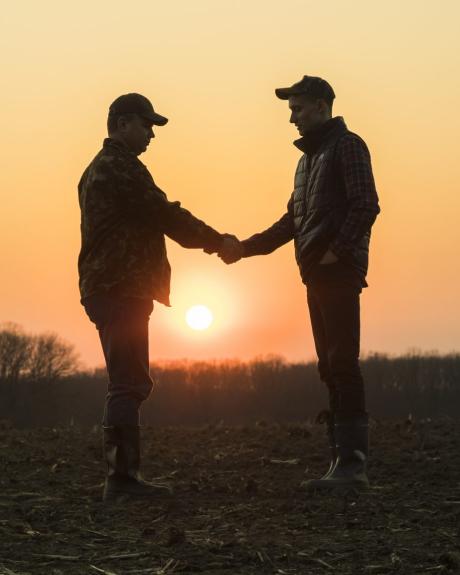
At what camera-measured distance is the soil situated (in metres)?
4.05

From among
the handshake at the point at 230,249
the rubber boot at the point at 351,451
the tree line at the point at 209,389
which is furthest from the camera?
the tree line at the point at 209,389

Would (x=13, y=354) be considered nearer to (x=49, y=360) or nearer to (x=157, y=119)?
(x=49, y=360)

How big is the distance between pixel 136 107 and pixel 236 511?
2968 millimetres

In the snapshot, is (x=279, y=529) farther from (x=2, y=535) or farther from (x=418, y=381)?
(x=418, y=381)

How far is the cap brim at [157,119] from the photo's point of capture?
6.31 m

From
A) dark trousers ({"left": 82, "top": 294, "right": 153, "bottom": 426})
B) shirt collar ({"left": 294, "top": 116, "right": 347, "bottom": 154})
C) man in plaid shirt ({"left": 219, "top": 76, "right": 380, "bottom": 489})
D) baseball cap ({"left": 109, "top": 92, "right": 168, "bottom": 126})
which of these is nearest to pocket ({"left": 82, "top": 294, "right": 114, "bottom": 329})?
dark trousers ({"left": 82, "top": 294, "right": 153, "bottom": 426})

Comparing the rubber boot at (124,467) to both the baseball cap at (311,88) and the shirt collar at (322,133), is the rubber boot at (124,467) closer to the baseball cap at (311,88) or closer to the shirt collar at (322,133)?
the shirt collar at (322,133)

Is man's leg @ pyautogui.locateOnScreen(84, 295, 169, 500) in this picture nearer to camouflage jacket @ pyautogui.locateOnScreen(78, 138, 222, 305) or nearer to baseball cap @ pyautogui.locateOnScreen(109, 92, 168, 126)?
camouflage jacket @ pyautogui.locateOnScreen(78, 138, 222, 305)

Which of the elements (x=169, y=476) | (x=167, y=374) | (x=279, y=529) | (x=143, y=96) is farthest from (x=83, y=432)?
(x=167, y=374)

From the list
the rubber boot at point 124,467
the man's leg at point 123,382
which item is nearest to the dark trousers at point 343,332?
the man's leg at point 123,382

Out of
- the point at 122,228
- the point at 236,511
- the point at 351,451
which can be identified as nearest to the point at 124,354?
the point at 122,228

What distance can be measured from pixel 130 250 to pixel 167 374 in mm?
68782

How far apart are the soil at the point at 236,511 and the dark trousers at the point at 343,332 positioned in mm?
686

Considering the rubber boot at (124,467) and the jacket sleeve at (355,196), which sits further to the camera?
the jacket sleeve at (355,196)
